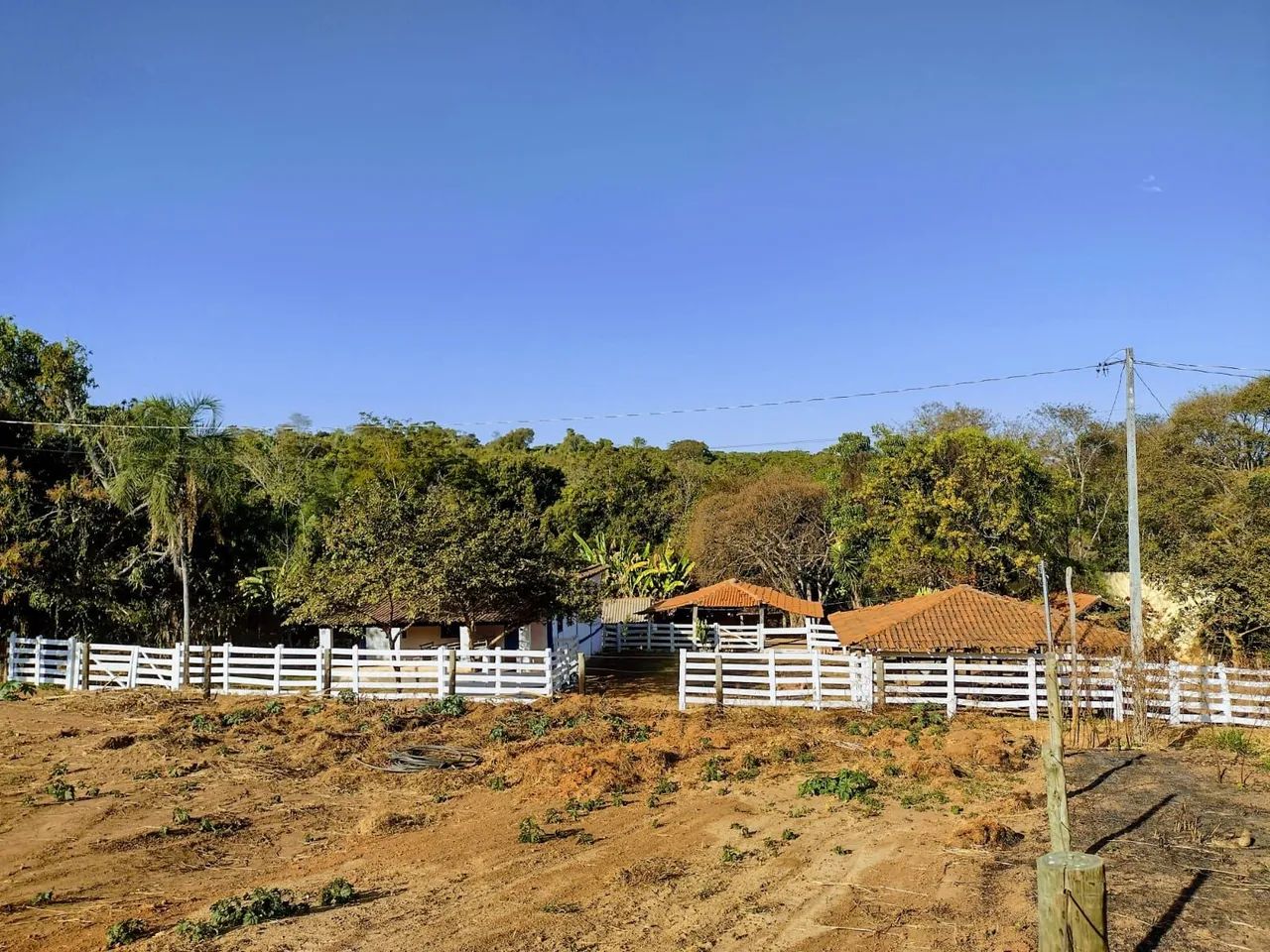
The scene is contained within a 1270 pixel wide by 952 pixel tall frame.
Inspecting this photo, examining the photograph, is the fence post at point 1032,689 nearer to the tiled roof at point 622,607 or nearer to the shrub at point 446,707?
the shrub at point 446,707

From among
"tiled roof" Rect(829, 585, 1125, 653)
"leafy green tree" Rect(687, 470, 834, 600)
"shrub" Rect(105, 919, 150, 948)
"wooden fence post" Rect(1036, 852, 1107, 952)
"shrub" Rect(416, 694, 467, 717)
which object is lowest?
"shrub" Rect(105, 919, 150, 948)

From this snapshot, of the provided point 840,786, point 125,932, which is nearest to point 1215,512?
point 840,786

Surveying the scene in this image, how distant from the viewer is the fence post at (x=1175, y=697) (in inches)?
705

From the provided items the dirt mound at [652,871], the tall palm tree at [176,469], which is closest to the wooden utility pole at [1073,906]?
the dirt mound at [652,871]

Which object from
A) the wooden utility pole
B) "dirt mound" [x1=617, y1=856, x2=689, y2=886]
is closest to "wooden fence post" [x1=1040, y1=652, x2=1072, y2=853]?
the wooden utility pole

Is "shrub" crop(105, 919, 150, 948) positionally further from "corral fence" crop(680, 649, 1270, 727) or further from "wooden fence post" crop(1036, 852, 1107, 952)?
"corral fence" crop(680, 649, 1270, 727)

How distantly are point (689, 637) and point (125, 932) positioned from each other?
1135 inches

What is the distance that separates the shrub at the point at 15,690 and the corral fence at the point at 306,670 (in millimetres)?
726

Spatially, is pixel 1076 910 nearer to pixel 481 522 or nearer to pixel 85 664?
pixel 481 522

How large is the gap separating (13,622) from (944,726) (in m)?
24.4

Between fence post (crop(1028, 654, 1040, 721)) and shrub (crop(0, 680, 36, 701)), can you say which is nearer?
fence post (crop(1028, 654, 1040, 721))

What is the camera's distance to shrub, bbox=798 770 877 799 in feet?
42.1

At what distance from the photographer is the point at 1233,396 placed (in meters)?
33.9

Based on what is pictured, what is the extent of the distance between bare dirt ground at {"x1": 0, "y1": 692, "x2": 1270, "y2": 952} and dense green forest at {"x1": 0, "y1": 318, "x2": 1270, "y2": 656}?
537 centimetres
